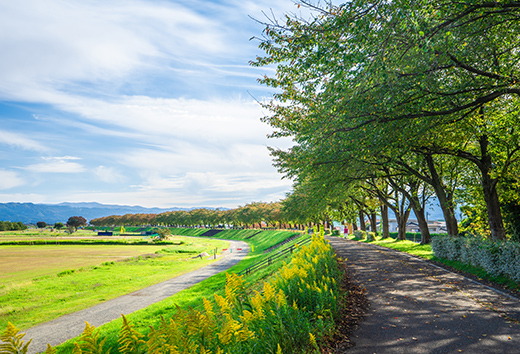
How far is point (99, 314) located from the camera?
2442cm

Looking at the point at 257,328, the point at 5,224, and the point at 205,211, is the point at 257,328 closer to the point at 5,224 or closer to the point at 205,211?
the point at 205,211

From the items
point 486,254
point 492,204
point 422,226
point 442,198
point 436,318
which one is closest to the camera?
point 436,318

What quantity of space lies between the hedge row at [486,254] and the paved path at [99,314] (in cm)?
2100

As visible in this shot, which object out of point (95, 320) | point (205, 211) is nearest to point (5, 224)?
point (205, 211)

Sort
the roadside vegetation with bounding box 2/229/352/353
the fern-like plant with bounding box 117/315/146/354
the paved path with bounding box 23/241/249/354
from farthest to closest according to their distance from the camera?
the paved path with bounding box 23/241/249/354
the roadside vegetation with bounding box 2/229/352/353
the fern-like plant with bounding box 117/315/146/354

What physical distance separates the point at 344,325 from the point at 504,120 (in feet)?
50.0

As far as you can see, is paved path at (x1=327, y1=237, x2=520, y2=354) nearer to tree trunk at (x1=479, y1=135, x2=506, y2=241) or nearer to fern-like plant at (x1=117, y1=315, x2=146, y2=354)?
fern-like plant at (x1=117, y1=315, x2=146, y2=354)

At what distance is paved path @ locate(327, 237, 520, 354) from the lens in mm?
6875

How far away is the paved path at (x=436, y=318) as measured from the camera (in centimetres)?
688

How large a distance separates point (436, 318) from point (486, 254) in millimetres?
7920

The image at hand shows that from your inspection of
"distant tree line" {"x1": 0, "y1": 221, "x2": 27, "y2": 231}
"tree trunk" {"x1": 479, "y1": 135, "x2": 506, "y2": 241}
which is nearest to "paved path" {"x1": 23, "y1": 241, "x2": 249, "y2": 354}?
"tree trunk" {"x1": 479, "y1": 135, "x2": 506, "y2": 241}

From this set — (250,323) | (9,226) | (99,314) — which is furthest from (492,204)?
(9,226)

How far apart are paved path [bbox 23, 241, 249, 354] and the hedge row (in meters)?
21.0

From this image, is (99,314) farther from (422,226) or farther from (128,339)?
(422,226)
